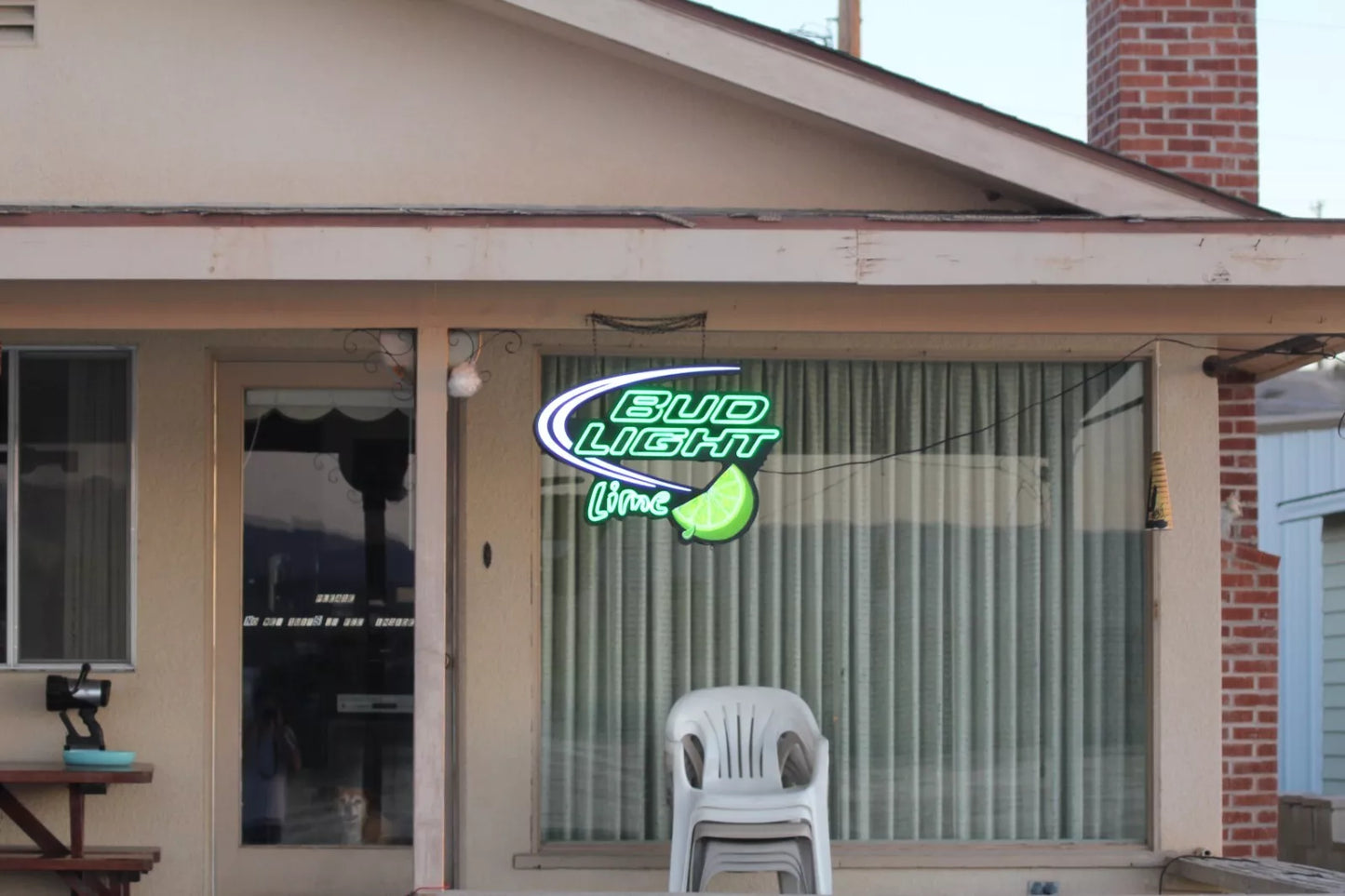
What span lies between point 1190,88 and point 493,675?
4143 millimetres

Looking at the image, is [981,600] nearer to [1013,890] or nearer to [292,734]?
[1013,890]

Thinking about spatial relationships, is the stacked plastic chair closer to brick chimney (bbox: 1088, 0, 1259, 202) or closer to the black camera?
the black camera

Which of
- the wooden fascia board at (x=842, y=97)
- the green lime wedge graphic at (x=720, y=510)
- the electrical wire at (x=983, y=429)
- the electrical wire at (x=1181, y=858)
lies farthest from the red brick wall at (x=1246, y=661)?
the green lime wedge graphic at (x=720, y=510)

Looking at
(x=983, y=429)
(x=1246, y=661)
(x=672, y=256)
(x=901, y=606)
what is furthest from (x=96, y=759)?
(x=1246, y=661)

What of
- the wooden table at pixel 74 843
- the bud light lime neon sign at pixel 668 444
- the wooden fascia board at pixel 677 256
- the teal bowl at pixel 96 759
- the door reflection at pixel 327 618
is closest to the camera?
the wooden fascia board at pixel 677 256

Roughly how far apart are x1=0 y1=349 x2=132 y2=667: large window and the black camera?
23 centimetres

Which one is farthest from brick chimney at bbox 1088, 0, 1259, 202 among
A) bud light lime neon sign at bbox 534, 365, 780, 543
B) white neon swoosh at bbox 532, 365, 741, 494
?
white neon swoosh at bbox 532, 365, 741, 494

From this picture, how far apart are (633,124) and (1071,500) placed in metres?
Result: 2.51

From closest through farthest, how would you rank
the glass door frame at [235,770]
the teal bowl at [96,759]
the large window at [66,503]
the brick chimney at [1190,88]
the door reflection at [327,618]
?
the teal bowl at [96,759], the large window at [66,503], the glass door frame at [235,770], the door reflection at [327,618], the brick chimney at [1190,88]

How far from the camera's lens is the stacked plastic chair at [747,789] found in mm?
6656

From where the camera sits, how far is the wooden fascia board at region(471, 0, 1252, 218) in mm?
7051

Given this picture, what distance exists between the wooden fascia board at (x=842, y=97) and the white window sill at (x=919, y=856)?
2749 millimetres

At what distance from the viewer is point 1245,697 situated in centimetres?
808

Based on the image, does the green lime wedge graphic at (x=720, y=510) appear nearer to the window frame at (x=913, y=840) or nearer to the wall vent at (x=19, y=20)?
the window frame at (x=913, y=840)
